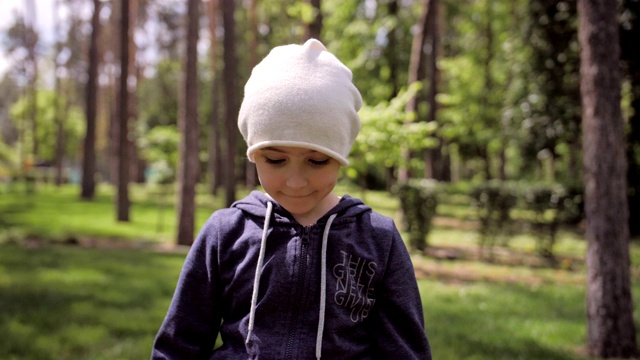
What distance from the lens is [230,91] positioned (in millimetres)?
18031

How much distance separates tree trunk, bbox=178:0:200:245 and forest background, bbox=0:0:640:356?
1.2 inches

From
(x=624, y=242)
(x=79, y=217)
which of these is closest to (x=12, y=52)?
(x=79, y=217)

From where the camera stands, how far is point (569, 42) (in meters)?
15.2

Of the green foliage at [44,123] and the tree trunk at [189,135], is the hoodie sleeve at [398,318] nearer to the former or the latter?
the tree trunk at [189,135]

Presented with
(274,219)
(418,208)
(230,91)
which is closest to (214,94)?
(230,91)

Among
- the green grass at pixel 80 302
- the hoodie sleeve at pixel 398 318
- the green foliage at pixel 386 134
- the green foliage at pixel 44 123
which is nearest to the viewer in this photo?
the hoodie sleeve at pixel 398 318

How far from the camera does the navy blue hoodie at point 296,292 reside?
1.70 m

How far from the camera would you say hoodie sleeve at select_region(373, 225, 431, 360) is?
1.75 m

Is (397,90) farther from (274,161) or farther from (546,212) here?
(274,161)

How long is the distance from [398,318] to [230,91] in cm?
1687

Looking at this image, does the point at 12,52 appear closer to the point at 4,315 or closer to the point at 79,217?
the point at 79,217

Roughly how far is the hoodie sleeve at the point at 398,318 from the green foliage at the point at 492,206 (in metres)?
10.5

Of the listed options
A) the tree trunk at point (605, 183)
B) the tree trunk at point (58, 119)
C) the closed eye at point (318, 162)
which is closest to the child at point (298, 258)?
the closed eye at point (318, 162)

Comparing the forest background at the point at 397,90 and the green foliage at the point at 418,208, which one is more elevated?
the forest background at the point at 397,90
